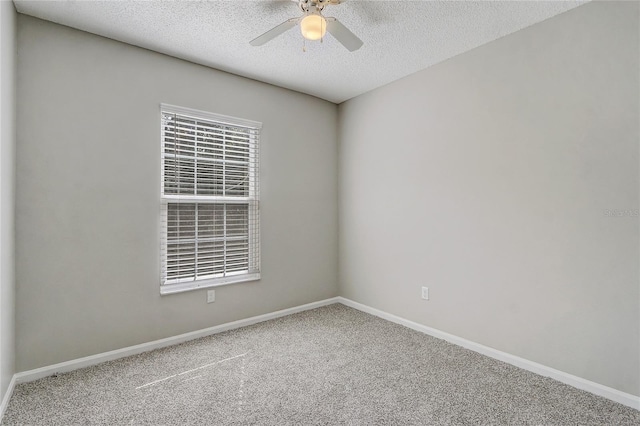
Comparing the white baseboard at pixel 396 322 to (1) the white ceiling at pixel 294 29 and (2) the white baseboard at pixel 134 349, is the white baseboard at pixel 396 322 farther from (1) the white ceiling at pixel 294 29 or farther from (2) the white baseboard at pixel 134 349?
(1) the white ceiling at pixel 294 29

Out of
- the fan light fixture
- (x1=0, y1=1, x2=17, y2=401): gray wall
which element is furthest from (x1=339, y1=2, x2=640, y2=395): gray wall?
(x1=0, y1=1, x2=17, y2=401): gray wall

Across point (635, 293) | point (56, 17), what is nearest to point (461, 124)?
point (635, 293)

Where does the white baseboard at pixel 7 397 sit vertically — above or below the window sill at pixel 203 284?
below

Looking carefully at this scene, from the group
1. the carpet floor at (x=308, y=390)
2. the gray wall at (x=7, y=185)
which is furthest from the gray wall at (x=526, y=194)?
the gray wall at (x=7, y=185)

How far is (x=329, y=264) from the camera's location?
13.3 ft

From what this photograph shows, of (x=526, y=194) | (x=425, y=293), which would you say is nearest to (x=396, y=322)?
(x=425, y=293)

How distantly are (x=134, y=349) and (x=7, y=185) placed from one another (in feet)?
4.92

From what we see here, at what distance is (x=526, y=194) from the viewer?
95.7 inches

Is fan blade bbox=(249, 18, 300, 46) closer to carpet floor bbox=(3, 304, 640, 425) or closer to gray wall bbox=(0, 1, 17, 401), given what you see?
gray wall bbox=(0, 1, 17, 401)

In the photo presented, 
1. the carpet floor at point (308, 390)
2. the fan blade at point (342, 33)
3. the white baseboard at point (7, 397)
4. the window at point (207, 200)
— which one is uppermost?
the fan blade at point (342, 33)

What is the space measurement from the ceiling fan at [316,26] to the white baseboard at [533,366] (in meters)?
2.53

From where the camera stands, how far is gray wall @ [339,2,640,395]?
6.65 feet

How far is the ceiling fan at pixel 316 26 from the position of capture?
6.12 ft

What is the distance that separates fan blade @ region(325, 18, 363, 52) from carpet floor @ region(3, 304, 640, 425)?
7.46 feet
